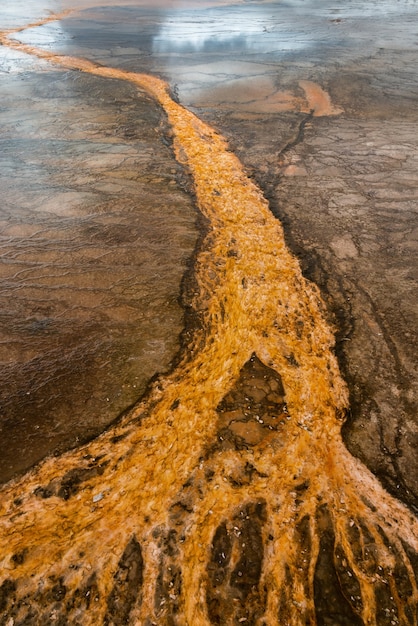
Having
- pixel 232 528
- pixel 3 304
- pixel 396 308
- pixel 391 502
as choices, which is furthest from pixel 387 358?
pixel 3 304

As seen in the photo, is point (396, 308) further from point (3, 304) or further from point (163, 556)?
point (3, 304)

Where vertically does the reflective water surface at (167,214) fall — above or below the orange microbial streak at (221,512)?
above

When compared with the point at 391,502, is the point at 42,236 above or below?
above

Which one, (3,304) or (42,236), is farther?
(42,236)

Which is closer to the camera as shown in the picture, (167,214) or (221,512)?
(221,512)

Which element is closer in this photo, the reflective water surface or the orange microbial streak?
the orange microbial streak

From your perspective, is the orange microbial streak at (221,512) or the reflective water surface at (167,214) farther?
the reflective water surface at (167,214)

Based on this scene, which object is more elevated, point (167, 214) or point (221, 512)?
point (167, 214)

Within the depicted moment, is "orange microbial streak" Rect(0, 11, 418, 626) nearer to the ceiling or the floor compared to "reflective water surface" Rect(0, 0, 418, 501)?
nearer to the floor
